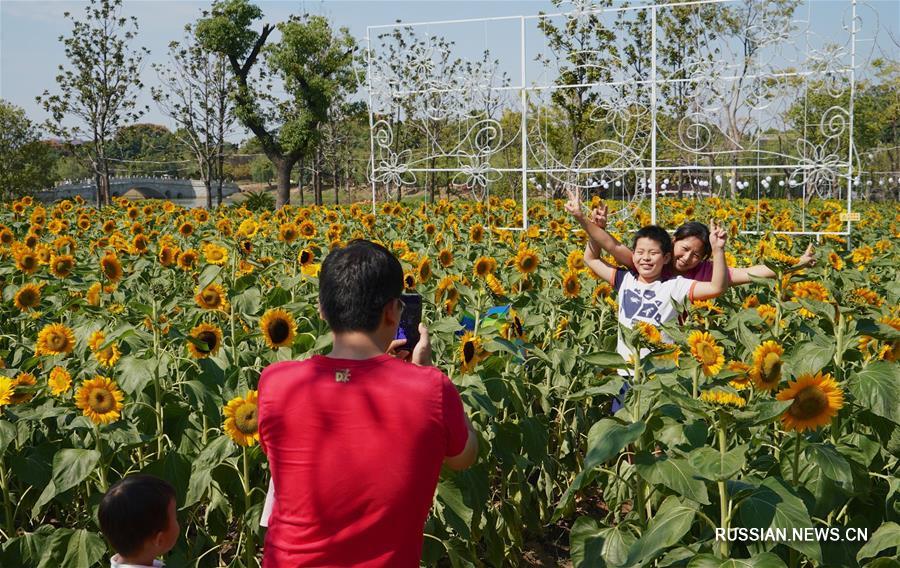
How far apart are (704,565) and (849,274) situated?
9.97 feet

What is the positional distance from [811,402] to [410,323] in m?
0.98

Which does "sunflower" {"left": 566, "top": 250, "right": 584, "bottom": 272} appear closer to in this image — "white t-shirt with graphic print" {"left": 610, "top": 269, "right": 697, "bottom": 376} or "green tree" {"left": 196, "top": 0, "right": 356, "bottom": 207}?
"white t-shirt with graphic print" {"left": 610, "top": 269, "right": 697, "bottom": 376}

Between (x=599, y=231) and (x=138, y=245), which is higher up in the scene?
(x=599, y=231)

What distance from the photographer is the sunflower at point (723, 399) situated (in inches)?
87.2

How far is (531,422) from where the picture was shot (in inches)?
→ 129

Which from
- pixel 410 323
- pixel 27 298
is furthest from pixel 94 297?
pixel 410 323

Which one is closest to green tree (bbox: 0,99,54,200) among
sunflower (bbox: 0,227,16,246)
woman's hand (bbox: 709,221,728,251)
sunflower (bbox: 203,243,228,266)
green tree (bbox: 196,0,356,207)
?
green tree (bbox: 196,0,356,207)

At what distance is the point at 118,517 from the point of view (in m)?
2.04

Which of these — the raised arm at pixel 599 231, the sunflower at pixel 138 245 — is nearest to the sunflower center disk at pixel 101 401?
the raised arm at pixel 599 231

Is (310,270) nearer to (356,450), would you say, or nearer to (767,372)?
(767,372)

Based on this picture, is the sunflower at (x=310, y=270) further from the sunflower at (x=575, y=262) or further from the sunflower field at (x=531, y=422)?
the sunflower at (x=575, y=262)

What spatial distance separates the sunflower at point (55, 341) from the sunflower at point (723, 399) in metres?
2.33

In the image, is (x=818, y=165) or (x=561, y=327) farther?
(x=818, y=165)

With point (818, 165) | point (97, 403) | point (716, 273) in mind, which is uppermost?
point (818, 165)
